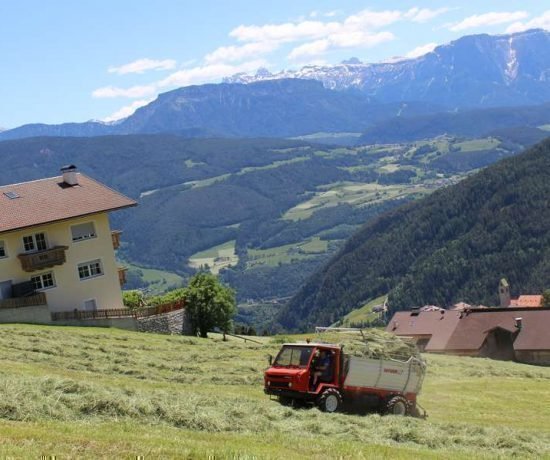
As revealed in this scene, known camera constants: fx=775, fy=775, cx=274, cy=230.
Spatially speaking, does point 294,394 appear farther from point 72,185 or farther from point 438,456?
point 72,185

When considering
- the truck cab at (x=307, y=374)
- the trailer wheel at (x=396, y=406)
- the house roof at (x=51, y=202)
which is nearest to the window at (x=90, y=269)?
the house roof at (x=51, y=202)

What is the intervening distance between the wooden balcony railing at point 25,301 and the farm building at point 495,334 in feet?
184

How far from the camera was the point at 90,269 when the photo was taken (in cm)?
6150

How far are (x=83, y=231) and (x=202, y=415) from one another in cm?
4173

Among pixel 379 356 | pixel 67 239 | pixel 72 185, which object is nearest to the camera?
pixel 379 356

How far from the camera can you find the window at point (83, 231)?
6038cm

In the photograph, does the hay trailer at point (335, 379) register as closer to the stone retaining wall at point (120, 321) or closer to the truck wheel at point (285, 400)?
the truck wheel at point (285, 400)

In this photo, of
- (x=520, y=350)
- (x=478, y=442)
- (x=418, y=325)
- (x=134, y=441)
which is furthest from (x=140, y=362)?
(x=418, y=325)

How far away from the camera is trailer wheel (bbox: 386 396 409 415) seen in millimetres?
28750

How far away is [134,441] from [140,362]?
20850mm

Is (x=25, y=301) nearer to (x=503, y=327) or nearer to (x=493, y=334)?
(x=503, y=327)

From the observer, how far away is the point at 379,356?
30141 millimetres

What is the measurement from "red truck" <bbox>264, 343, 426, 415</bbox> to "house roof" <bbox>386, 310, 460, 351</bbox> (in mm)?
71505

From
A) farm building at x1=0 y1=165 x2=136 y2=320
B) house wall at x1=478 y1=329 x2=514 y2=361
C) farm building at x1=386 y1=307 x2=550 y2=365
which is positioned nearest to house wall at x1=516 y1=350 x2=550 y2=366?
farm building at x1=386 y1=307 x2=550 y2=365
